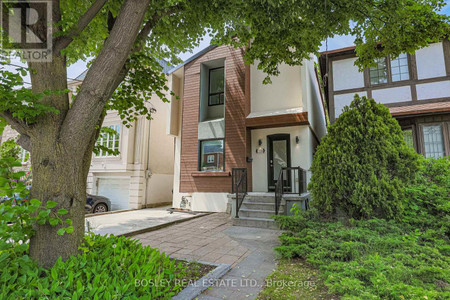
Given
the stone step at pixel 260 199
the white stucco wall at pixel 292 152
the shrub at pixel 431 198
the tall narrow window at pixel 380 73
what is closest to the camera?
the shrub at pixel 431 198

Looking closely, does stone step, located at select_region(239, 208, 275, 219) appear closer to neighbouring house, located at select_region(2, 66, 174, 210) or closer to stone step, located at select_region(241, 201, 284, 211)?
stone step, located at select_region(241, 201, 284, 211)

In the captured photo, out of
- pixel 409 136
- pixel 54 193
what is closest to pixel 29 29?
pixel 54 193

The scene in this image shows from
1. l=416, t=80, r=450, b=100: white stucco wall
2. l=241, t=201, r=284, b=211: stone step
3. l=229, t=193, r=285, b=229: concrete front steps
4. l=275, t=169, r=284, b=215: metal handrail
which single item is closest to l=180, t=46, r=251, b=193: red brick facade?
l=229, t=193, r=285, b=229: concrete front steps

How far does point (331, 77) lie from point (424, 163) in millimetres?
4865

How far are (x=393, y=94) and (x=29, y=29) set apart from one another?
9.78 metres

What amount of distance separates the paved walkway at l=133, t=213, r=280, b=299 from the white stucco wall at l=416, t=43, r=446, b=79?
24.6 ft

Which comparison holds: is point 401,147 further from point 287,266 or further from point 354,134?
point 287,266

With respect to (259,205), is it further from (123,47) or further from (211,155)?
(123,47)

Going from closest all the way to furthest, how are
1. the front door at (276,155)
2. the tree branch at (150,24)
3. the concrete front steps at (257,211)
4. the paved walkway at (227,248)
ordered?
the paved walkway at (227,248) < the tree branch at (150,24) < the concrete front steps at (257,211) < the front door at (276,155)

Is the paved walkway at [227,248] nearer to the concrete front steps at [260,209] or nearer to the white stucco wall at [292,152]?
the concrete front steps at [260,209]

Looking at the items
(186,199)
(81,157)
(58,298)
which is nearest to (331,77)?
(186,199)

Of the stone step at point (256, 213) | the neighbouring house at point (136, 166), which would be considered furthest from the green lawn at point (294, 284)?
the neighbouring house at point (136, 166)

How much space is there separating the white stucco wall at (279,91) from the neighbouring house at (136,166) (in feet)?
17.7

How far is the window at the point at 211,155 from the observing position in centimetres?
938
